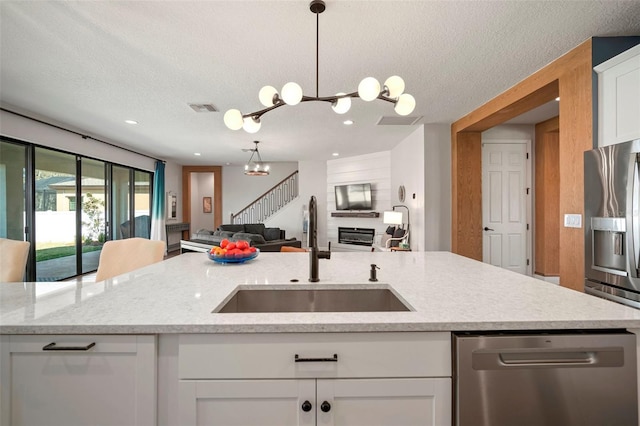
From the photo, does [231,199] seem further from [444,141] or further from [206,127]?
[444,141]

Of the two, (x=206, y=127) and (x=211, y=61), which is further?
(x=206, y=127)

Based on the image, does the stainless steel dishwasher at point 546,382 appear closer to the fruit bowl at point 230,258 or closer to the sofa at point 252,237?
the fruit bowl at point 230,258

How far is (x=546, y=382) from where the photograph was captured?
893mm

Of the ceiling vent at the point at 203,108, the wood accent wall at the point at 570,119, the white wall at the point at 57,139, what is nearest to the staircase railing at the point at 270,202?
the white wall at the point at 57,139

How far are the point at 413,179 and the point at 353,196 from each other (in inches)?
95.1

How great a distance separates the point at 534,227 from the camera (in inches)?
198

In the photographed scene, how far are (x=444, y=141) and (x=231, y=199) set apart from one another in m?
7.19

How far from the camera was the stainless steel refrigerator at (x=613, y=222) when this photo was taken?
1936mm

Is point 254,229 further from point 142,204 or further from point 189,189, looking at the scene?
point 189,189

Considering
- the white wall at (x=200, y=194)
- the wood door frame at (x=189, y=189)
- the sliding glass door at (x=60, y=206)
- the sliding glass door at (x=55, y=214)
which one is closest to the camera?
the sliding glass door at (x=60, y=206)

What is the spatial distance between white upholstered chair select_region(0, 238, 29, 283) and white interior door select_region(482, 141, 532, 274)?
560cm

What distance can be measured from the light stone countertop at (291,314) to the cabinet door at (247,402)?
171 mm

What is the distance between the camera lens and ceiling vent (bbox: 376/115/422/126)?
444 cm

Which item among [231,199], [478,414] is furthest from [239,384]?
[231,199]
